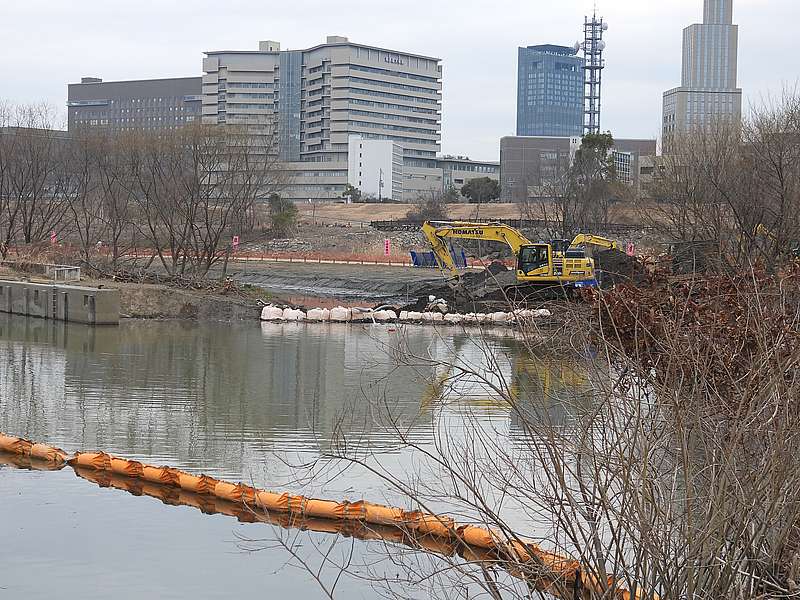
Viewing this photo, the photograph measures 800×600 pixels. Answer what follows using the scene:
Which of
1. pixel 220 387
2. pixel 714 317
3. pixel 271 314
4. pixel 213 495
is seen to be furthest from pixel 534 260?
pixel 714 317

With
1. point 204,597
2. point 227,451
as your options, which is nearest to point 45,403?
point 227,451

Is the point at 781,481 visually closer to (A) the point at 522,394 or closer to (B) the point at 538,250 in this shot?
(A) the point at 522,394

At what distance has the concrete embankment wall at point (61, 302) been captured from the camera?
34438 mm

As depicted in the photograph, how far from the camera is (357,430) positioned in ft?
56.0

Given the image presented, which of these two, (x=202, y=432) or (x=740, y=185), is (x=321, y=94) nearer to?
(x=740, y=185)

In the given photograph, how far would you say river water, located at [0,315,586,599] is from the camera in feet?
35.0

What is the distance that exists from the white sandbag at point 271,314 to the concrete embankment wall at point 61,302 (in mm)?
5212

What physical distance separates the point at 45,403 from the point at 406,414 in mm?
5983

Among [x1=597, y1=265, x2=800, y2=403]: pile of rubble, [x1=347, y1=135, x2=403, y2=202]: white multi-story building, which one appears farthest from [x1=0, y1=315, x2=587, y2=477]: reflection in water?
[x1=347, y1=135, x2=403, y2=202]: white multi-story building

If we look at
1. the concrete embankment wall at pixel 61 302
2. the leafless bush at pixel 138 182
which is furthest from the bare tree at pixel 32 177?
the concrete embankment wall at pixel 61 302

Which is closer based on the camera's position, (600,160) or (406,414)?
(406,414)

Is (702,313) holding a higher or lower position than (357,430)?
higher

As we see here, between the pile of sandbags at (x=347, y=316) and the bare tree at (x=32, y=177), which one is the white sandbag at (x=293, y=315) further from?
the bare tree at (x=32, y=177)

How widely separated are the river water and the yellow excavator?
11920 mm
